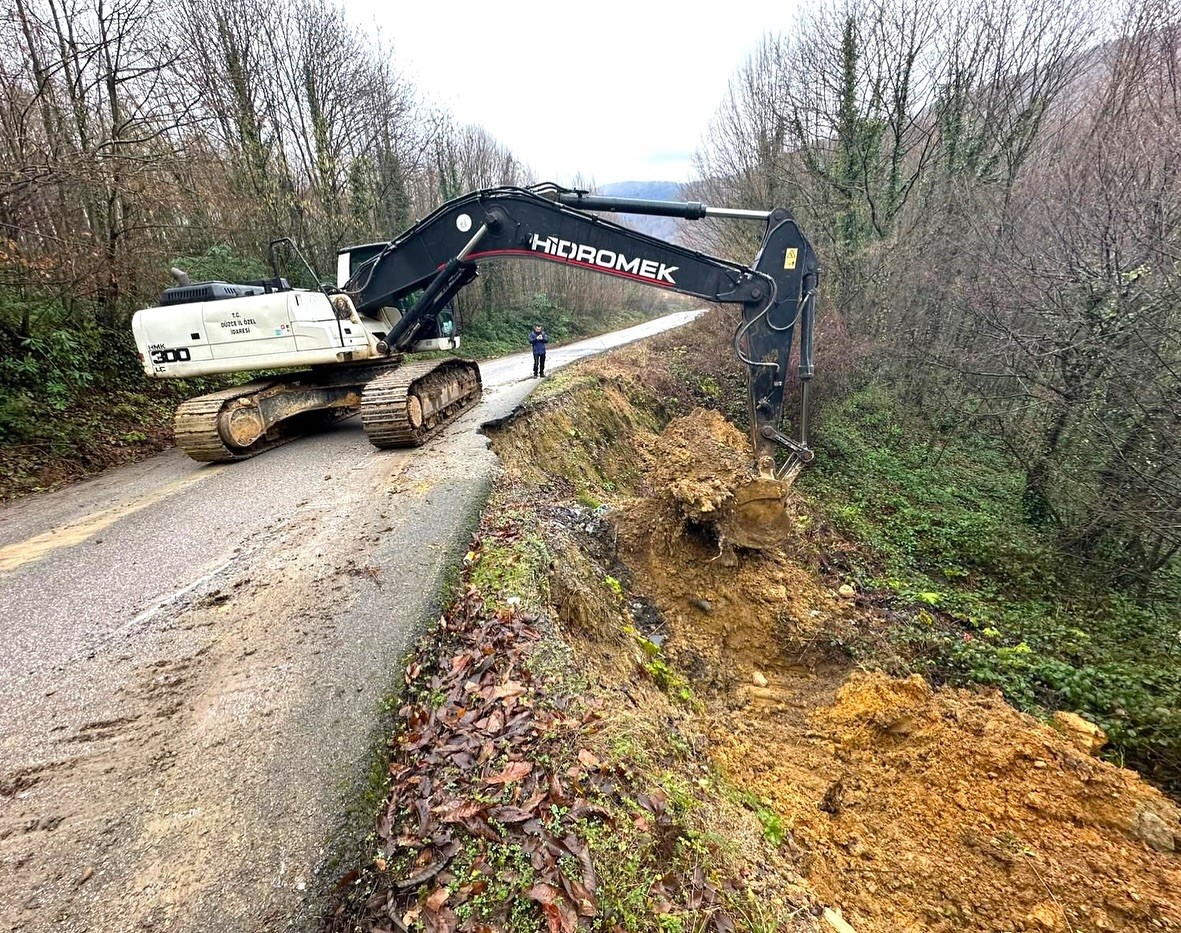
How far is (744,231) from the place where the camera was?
697 inches

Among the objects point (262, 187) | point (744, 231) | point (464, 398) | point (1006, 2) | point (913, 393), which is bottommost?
point (913, 393)

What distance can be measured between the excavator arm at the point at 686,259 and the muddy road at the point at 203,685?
3137 mm

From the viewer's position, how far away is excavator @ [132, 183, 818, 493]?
6.56 meters

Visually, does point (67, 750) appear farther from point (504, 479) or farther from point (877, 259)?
point (877, 259)

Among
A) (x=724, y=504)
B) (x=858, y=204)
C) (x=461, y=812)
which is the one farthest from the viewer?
(x=858, y=204)

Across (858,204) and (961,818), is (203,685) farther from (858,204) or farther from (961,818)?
(858,204)

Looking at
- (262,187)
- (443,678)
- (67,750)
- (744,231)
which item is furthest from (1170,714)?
(262,187)

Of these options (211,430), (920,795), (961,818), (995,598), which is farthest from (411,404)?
(995,598)

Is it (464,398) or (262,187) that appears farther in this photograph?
(262,187)

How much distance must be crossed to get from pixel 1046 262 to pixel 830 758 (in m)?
9.24

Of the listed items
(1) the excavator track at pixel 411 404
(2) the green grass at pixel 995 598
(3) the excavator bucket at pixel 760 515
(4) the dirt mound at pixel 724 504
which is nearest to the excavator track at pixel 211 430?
(1) the excavator track at pixel 411 404

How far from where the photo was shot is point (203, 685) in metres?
3.21

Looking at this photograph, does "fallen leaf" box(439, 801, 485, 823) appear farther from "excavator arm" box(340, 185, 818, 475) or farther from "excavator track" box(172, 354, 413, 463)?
"excavator track" box(172, 354, 413, 463)

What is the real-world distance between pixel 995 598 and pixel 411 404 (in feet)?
27.0
